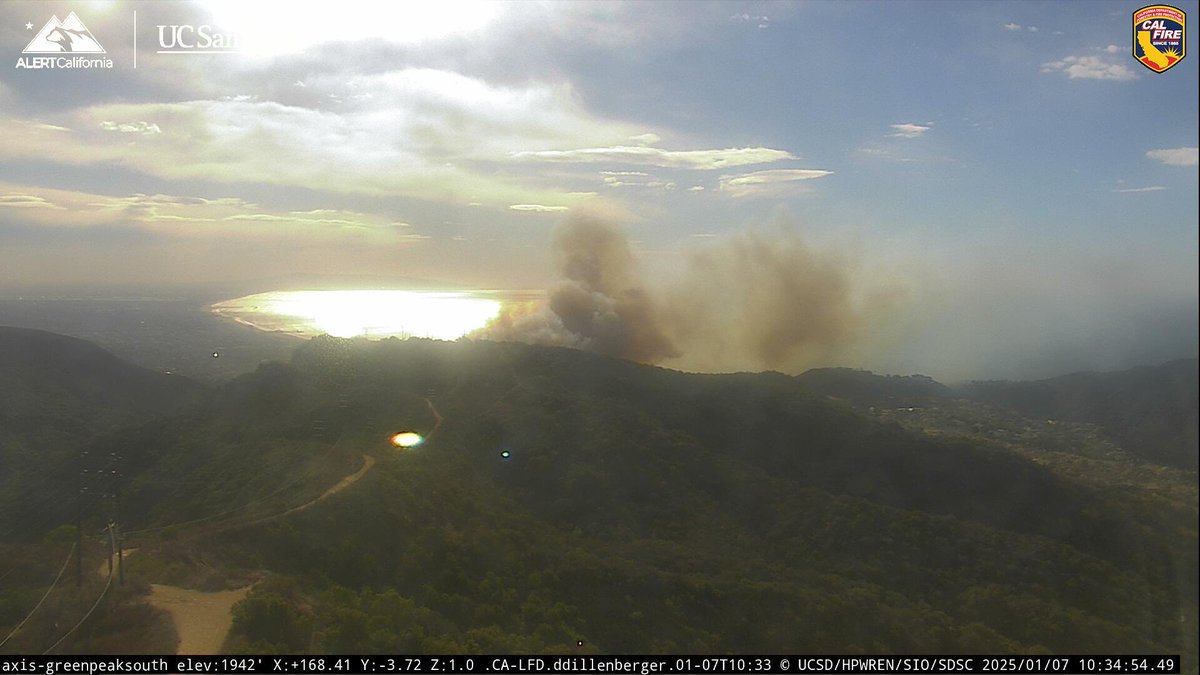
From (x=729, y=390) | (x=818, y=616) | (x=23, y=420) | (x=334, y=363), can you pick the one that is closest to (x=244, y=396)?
(x=334, y=363)

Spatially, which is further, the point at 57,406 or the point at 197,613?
the point at 57,406

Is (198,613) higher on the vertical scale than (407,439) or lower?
higher

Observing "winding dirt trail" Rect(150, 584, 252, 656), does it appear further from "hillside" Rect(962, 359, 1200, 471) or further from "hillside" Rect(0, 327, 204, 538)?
"hillside" Rect(962, 359, 1200, 471)

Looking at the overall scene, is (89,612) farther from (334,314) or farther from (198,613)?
(334,314)

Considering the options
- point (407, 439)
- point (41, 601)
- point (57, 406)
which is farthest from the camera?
point (57, 406)

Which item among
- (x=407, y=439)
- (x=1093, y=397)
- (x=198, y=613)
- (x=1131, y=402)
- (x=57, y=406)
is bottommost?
(x=1093, y=397)

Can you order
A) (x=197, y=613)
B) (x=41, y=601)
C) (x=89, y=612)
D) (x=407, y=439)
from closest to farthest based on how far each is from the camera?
(x=89, y=612) → (x=197, y=613) → (x=41, y=601) → (x=407, y=439)

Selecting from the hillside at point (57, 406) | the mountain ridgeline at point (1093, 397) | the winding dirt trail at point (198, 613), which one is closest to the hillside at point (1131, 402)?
the mountain ridgeline at point (1093, 397)

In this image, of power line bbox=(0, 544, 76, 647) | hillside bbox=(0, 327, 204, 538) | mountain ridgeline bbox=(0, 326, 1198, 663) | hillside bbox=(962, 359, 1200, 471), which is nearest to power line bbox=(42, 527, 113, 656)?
mountain ridgeline bbox=(0, 326, 1198, 663)

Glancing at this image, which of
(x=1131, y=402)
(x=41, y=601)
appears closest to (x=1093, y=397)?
(x=1131, y=402)
